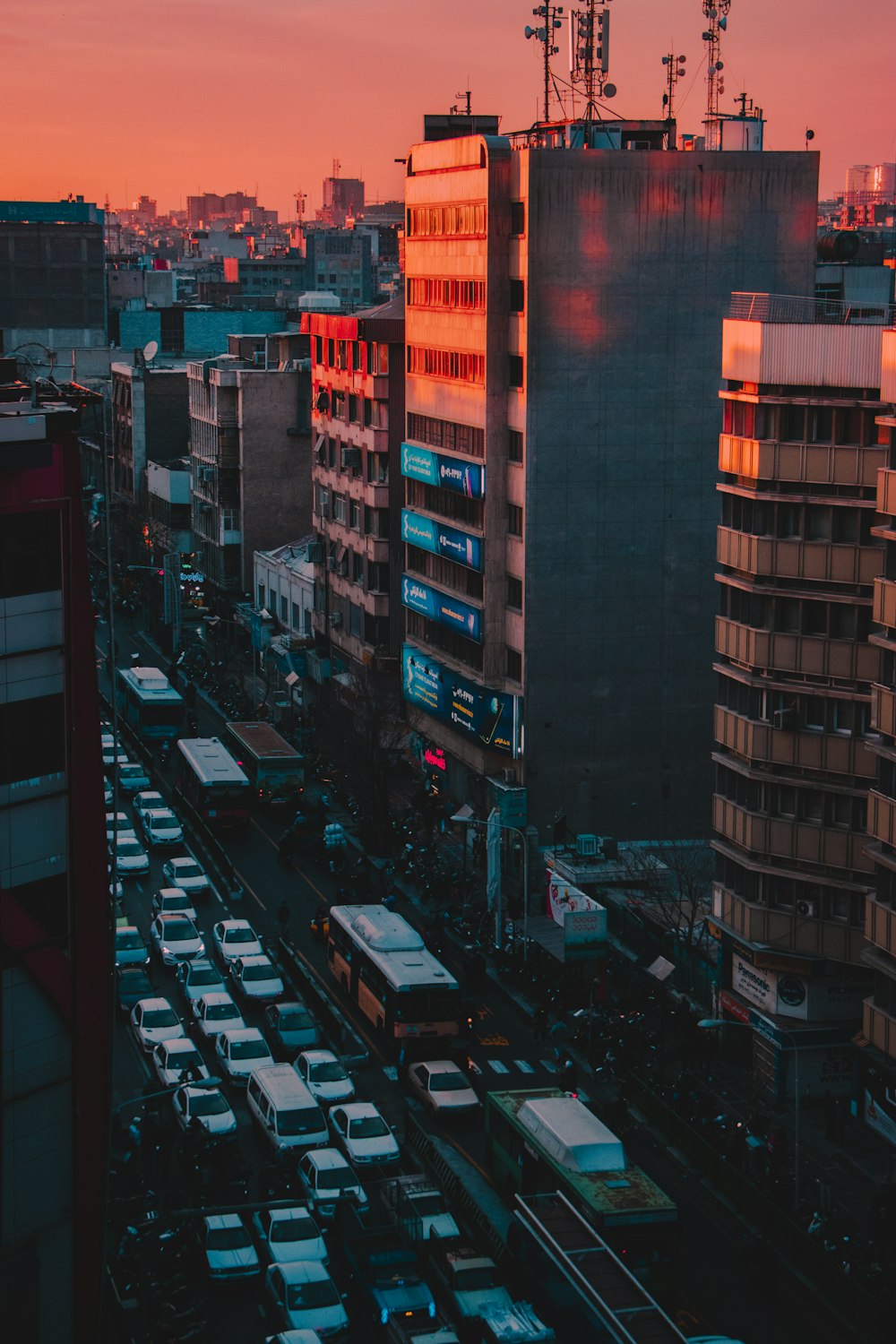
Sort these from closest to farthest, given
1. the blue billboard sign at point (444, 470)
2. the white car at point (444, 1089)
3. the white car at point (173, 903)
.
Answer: the white car at point (444, 1089) → the white car at point (173, 903) → the blue billboard sign at point (444, 470)

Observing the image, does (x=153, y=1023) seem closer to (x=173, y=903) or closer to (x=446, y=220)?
(x=173, y=903)

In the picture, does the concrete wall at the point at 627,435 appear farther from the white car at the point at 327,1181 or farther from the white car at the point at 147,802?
the white car at the point at 327,1181

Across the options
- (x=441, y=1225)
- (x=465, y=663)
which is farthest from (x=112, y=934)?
(x=465, y=663)

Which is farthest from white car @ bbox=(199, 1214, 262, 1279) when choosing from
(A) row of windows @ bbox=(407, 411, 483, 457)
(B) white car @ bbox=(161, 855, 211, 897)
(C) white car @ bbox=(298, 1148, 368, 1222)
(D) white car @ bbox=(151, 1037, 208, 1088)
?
(A) row of windows @ bbox=(407, 411, 483, 457)

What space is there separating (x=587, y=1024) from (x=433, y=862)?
675 inches

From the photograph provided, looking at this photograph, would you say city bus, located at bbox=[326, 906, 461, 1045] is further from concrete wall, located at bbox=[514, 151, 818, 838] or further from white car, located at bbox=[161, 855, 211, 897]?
concrete wall, located at bbox=[514, 151, 818, 838]

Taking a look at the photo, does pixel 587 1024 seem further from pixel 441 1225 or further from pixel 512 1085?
pixel 441 1225

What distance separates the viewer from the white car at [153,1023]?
5428 cm

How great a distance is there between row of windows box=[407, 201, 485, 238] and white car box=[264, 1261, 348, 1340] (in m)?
41.8

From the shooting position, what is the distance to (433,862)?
72.1 m

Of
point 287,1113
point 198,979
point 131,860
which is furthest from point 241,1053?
point 131,860

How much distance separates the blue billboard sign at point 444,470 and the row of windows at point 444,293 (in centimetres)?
563

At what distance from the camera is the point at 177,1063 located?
52000 mm

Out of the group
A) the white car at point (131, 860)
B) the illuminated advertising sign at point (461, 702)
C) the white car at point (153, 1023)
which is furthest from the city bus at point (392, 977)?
the illuminated advertising sign at point (461, 702)
